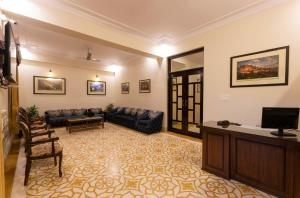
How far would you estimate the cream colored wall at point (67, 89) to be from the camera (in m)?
6.48

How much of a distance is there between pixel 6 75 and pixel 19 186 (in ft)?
5.79

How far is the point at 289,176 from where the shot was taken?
196 cm

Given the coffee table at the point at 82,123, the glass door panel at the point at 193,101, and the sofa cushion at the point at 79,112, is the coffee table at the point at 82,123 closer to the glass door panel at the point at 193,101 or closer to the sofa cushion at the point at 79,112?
the sofa cushion at the point at 79,112

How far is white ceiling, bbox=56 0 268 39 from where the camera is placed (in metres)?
3.19

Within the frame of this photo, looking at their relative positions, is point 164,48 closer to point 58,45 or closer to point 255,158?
point 58,45

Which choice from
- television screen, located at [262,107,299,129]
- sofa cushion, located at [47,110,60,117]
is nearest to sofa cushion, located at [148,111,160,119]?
television screen, located at [262,107,299,129]

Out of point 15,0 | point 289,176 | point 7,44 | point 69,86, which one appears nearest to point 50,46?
point 69,86

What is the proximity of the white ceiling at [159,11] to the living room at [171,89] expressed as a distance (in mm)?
24

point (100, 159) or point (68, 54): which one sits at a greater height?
point (68, 54)

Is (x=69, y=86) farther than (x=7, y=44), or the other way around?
(x=69, y=86)

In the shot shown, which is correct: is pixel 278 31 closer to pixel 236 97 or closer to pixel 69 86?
pixel 236 97

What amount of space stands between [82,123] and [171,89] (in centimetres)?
390

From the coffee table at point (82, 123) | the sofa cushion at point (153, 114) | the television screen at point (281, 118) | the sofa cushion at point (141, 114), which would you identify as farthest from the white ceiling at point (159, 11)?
the coffee table at point (82, 123)

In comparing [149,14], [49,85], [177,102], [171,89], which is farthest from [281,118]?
[49,85]
